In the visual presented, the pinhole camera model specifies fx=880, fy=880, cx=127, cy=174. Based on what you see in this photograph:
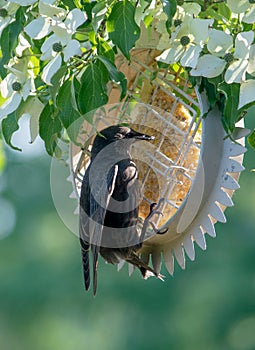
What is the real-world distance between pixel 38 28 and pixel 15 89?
→ 0.14 m

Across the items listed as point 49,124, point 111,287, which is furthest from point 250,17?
point 111,287

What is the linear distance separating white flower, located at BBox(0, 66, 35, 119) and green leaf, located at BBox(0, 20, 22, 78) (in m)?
0.03

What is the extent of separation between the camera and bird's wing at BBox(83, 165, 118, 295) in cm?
153

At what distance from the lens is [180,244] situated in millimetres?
1624

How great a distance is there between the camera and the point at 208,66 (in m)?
1.34

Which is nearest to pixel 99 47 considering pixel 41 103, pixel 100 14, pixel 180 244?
pixel 100 14

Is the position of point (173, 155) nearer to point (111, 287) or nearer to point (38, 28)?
point (38, 28)

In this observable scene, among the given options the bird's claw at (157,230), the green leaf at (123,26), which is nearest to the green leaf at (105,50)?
the green leaf at (123,26)

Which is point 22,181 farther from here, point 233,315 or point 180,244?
point 180,244

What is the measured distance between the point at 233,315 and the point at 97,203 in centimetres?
422

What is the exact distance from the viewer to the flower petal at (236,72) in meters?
1.28

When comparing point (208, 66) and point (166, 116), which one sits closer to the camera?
point (208, 66)

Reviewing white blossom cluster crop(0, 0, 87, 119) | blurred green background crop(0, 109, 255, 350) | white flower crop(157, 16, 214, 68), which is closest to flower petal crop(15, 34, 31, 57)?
white blossom cluster crop(0, 0, 87, 119)

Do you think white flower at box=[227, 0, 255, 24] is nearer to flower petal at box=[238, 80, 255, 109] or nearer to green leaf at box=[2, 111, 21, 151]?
flower petal at box=[238, 80, 255, 109]
